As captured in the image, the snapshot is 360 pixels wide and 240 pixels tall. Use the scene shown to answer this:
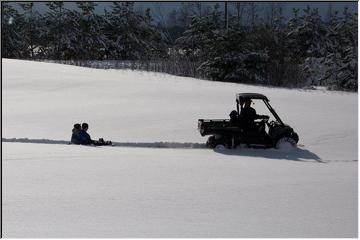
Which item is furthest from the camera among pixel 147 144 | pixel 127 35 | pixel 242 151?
pixel 127 35

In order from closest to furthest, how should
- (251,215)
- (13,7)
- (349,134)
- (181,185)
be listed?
(251,215)
(181,185)
(349,134)
(13,7)

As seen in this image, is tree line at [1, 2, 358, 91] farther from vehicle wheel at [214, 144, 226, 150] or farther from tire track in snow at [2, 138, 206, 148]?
vehicle wheel at [214, 144, 226, 150]

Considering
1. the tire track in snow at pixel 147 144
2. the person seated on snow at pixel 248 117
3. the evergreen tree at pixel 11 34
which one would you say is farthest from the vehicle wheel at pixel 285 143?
the evergreen tree at pixel 11 34

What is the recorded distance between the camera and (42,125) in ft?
36.9

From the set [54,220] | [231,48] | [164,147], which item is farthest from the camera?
[231,48]

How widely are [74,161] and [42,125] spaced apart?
4431mm

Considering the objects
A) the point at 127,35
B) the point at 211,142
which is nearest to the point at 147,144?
the point at 211,142

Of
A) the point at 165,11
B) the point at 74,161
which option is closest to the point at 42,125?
the point at 74,161

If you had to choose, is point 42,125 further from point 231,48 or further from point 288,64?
point 288,64

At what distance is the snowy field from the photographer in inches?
168

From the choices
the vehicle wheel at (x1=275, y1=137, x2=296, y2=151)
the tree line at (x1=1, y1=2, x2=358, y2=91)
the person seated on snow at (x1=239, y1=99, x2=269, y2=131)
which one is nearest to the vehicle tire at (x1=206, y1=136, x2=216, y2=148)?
the person seated on snow at (x1=239, y1=99, x2=269, y2=131)

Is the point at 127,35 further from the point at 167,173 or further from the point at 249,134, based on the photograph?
the point at 167,173

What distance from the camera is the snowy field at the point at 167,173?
427cm

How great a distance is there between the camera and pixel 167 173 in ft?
21.2
